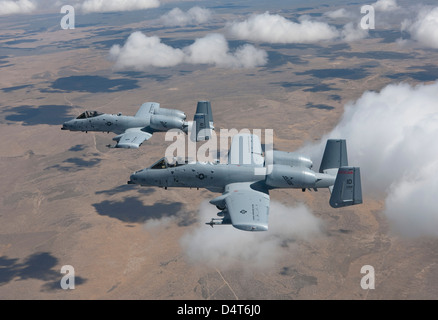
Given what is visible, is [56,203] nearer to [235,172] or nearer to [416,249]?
[235,172]

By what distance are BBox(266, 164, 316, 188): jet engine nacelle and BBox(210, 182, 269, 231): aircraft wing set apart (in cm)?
130

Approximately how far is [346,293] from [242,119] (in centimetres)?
7284

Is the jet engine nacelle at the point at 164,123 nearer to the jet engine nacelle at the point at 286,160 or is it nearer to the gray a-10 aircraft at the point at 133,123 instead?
the gray a-10 aircraft at the point at 133,123

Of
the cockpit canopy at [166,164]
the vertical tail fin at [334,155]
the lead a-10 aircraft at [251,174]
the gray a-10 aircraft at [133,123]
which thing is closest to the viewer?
the lead a-10 aircraft at [251,174]

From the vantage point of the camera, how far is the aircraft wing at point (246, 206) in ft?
87.4

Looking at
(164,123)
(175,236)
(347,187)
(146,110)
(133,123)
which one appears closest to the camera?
(347,187)

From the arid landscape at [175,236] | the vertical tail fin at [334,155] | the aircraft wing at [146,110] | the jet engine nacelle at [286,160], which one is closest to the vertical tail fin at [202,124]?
the aircraft wing at [146,110]

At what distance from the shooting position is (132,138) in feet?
147

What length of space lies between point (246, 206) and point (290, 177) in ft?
20.1

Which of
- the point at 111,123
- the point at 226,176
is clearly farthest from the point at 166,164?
the point at 111,123

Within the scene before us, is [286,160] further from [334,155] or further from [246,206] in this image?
[246,206]

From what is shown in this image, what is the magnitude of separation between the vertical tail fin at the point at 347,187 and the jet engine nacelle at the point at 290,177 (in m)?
3.85

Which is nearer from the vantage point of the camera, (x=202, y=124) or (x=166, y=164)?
(x=166, y=164)

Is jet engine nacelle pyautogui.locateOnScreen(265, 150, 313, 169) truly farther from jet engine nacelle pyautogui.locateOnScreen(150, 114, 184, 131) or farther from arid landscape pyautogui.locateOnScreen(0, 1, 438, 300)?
jet engine nacelle pyautogui.locateOnScreen(150, 114, 184, 131)
